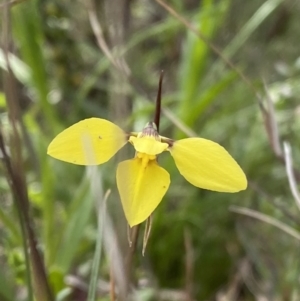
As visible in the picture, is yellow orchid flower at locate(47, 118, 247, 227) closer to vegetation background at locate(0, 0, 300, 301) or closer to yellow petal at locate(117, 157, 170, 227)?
yellow petal at locate(117, 157, 170, 227)

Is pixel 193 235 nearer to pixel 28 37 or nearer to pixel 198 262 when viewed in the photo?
pixel 198 262

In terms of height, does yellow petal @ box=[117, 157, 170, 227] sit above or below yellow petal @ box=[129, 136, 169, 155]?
below

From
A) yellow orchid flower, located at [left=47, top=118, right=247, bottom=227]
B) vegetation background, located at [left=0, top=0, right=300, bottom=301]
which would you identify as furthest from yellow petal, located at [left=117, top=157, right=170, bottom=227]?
vegetation background, located at [left=0, top=0, right=300, bottom=301]

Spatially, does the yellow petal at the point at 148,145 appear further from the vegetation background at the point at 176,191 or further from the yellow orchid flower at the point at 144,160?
the vegetation background at the point at 176,191

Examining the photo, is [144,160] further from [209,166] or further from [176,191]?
[176,191]

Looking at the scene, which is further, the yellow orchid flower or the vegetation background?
the vegetation background

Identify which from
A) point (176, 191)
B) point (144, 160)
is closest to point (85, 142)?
point (144, 160)

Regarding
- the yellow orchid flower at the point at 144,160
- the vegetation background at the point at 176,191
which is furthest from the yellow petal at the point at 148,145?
the vegetation background at the point at 176,191
